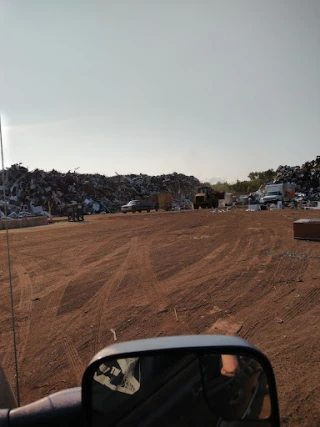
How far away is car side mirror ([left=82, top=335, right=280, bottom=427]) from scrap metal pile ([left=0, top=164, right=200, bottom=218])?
36.2 metres

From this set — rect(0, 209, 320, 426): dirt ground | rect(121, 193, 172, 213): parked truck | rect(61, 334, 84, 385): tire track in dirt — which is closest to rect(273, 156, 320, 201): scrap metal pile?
rect(121, 193, 172, 213): parked truck

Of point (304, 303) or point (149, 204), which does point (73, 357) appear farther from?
point (149, 204)

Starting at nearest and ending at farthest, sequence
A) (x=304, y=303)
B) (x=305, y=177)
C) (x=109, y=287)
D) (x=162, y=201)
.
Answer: (x=304, y=303) → (x=109, y=287) → (x=162, y=201) → (x=305, y=177)

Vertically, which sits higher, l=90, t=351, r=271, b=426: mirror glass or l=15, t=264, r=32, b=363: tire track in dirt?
l=90, t=351, r=271, b=426: mirror glass

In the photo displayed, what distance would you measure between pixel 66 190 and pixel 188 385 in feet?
161

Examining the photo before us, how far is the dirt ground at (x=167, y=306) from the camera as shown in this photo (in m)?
4.07

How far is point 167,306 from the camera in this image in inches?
243

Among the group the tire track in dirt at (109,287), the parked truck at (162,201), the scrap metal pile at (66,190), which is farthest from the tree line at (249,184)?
the tire track in dirt at (109,287)

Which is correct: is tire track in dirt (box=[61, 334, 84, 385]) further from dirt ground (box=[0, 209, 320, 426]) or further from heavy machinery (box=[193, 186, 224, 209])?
heavy machinery (box=[193, 186, 224, 209])

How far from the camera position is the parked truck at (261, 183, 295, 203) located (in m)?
39.5

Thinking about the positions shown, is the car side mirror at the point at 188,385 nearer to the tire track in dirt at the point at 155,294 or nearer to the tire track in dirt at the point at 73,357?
the tire track in dirt at the point at 73,357

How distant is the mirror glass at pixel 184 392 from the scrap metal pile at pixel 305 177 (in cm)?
4510

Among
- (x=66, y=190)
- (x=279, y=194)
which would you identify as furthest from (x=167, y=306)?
(x=66, y=190)

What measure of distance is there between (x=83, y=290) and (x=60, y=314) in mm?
1413
